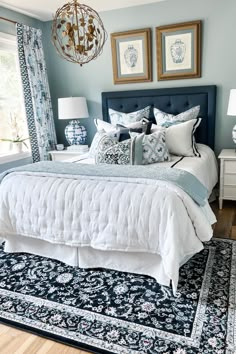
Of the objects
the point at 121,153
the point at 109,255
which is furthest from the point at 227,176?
the point at 109,255

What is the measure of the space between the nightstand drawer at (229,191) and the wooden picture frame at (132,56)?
Result: 1727mm

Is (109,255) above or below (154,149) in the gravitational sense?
below

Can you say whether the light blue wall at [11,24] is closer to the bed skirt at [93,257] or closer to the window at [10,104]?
the window at [10,104]

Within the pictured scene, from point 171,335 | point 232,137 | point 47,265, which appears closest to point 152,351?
point 171,335

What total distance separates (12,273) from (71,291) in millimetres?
571

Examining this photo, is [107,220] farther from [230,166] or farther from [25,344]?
[230,166]

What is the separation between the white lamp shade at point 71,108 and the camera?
13.1 feet

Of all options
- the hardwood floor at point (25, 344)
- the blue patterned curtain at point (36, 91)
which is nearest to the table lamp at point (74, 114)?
the blue patterned curtain at point (36, 91)

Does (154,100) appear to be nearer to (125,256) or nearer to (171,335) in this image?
(125,256)

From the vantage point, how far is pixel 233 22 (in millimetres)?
3361

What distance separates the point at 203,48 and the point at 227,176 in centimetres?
158

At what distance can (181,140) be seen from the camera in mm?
3229

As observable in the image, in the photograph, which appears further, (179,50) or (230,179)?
(179,50)

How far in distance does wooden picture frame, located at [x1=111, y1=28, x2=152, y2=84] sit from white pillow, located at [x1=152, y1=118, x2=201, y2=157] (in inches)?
38.9
